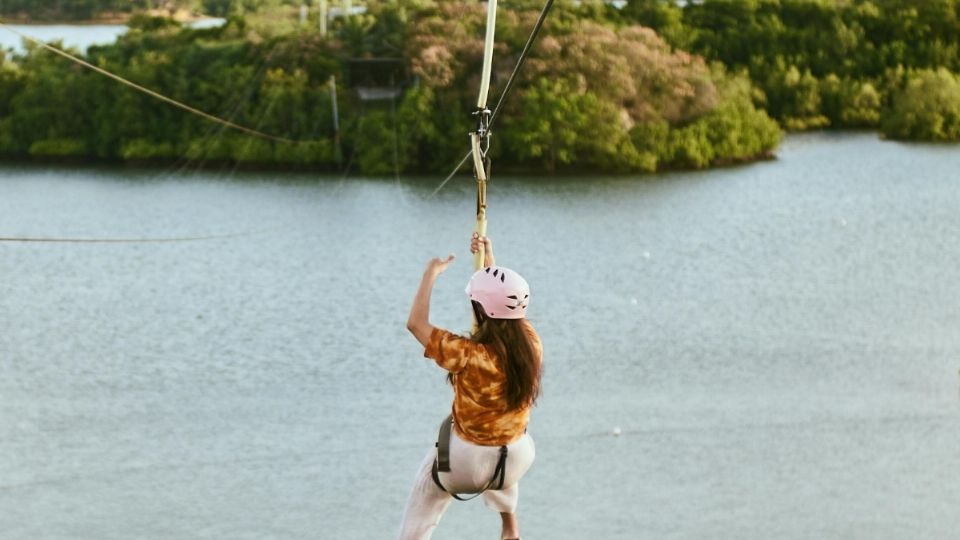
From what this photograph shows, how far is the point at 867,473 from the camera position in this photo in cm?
1712

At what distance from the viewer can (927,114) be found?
3681 cm

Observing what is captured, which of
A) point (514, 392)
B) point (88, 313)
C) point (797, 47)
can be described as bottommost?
point (88, 313)

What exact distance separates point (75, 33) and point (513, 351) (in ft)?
100

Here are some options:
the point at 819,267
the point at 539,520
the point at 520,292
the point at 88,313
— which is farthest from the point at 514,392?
the point at 819,267

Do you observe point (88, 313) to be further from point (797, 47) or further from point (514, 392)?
point (797, 47)

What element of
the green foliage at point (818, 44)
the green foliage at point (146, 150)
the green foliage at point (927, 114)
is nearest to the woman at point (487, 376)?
the green foliage at point (146, 150)

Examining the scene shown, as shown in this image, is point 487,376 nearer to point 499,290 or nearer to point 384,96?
point 499,290

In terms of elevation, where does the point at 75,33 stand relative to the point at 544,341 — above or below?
above

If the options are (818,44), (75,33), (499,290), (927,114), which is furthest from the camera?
(818,44)

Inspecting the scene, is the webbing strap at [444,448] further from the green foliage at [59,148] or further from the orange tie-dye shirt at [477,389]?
the green foliage at [59,148]

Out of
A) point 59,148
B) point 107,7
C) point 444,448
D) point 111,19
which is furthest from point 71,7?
point 444,448

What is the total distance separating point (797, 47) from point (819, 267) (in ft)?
49.2

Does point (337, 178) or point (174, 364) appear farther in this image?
point (337, 178)

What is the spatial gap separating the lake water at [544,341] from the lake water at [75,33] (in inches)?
113
